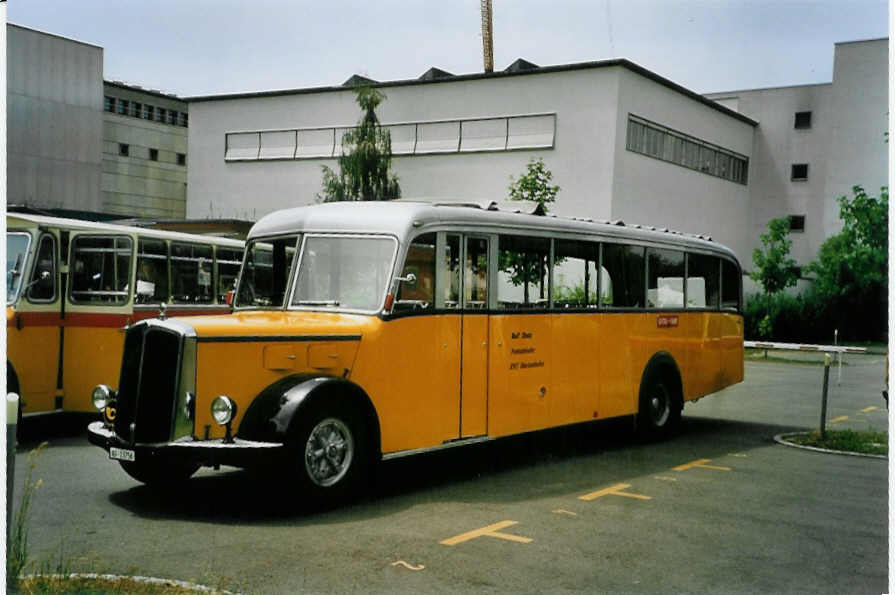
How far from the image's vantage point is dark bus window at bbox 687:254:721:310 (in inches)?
550

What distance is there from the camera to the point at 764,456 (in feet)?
38.4

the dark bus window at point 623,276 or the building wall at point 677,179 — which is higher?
the building wall at point 677,179

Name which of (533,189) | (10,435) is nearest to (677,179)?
(533,189)

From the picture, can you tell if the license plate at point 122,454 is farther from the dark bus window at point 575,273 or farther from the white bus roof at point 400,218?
the dark bus window at point 575,273

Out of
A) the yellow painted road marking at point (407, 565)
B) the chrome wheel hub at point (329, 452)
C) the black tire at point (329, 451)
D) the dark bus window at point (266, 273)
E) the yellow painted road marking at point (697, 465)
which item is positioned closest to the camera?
the yellow painted road marking at point (407, 565)

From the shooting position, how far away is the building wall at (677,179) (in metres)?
38.7

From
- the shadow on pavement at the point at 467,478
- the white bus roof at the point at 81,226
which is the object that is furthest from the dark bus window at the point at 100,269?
the shadow on pavement at the point at 467,478

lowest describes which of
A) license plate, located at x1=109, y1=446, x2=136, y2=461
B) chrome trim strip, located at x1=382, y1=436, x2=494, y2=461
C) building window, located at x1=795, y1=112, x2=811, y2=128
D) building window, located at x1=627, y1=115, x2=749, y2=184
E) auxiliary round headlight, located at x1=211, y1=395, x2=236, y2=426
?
chrome trim strip, located at x1=382, y1=436, x2=494, y2=461

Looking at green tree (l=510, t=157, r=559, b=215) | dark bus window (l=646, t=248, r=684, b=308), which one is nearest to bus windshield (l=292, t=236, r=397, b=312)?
dark bus window (l=646, t=248, r=684, b=308)

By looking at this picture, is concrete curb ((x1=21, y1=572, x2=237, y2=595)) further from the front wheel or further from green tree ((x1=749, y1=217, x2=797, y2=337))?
green tree ((x1=749, y1=217, x2=797, y2=337))

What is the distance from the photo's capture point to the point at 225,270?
15.1 meters

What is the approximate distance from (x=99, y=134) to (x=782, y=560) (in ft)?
27.0

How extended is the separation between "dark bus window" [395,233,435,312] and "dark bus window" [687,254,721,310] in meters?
5.64

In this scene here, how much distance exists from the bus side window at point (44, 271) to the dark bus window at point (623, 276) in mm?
6700
